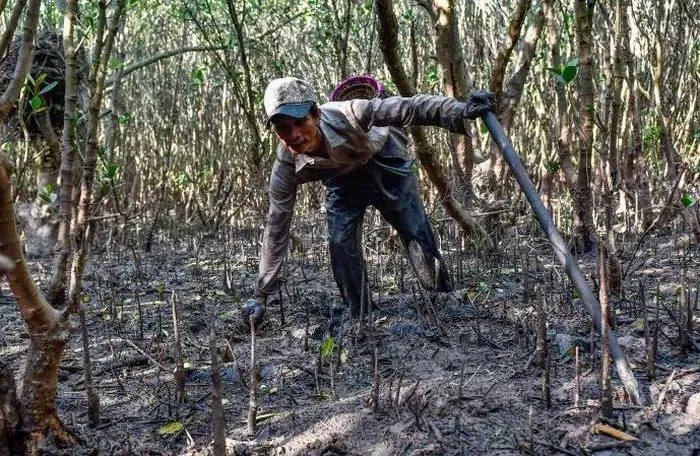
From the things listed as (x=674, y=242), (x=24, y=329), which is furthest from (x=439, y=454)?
(x=674, y=242)

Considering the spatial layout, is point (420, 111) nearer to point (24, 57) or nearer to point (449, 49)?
point (24, 57)

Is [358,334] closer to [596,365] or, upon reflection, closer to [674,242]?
[596,365]

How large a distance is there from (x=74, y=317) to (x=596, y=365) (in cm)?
296

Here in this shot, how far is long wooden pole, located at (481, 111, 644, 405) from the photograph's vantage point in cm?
257

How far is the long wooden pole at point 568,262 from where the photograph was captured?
257 cm

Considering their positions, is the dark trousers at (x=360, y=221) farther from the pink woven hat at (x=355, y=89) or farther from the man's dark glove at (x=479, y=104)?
the man's dark glove at (x=479, y=104)

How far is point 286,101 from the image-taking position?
11.2 feet

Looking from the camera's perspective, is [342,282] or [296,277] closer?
[342,282]

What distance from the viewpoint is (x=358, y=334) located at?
11.6ft

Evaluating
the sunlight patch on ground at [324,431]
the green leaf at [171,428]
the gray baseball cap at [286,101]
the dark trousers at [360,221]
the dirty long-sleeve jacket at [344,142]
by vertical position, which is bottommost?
the sunlight patch on ground at [324,431]

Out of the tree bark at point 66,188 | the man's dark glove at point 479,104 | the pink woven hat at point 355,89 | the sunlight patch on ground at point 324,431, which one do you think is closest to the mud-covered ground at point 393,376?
the sunlight patch on ground at point 324,431

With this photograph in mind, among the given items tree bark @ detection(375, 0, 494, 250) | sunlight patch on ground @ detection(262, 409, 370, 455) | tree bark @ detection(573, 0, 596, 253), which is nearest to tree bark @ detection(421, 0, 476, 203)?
tree bark @ detection(375, 0, 494, 250)

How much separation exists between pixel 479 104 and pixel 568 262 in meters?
0.83

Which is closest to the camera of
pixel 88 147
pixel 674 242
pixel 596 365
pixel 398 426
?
pixel 398 426
